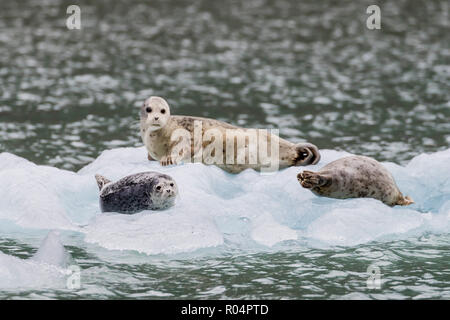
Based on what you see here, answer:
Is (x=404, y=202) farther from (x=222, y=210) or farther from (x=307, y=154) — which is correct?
(x=222, y=210)

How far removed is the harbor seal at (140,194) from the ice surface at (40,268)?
1.22 m

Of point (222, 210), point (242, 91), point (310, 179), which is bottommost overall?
point (222, 210)

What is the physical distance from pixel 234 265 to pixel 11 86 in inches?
367

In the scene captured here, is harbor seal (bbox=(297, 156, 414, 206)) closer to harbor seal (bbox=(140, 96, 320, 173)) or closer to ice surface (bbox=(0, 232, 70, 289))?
harbor seal (bbox=(140, 96, 320, 173))

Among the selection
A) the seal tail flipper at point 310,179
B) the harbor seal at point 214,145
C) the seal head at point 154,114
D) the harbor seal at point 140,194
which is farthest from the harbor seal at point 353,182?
the seal head at point 154,114

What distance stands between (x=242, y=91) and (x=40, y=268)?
8.97 meters

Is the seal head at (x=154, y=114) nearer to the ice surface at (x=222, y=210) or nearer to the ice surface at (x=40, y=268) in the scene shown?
the ice surface at (x=222, y=210)

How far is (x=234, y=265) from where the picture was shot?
25.7ft

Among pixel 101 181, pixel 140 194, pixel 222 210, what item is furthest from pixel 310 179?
pixel 101 181

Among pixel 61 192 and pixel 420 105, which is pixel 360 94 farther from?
pixel 61 192

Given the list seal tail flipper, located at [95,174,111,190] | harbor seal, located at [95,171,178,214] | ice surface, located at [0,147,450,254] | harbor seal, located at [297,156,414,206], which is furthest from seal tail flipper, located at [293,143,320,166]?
seal tail flipper, located at [95,174,111,190]

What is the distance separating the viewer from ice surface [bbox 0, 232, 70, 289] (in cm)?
729

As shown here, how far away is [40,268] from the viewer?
753cm
